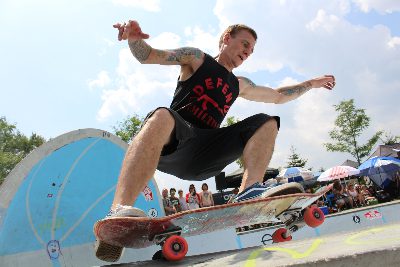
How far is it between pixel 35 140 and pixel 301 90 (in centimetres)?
5536

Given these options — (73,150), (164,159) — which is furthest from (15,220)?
(164,159)

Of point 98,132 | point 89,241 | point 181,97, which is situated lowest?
point 89,241

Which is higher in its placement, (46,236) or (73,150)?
(73,150)

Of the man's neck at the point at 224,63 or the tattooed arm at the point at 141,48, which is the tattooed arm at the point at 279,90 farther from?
the tattooed arm at the point at 141,48

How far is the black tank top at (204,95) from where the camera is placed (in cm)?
334

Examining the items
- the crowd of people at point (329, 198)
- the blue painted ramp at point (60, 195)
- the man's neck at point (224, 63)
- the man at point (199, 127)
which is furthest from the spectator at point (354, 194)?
the man's neck at point (224, 63)

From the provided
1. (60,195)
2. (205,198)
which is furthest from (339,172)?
(60,195)

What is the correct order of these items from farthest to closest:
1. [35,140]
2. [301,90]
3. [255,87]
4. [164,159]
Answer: [35,140] → [301,90] → [255,87] → [164,159]

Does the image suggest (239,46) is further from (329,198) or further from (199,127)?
(329,198)

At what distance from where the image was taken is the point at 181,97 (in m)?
3.39

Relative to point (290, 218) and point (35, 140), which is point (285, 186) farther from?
point (35, 140)

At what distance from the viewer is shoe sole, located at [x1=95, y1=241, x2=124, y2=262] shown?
2.36 metres

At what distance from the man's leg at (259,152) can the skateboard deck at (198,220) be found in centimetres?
27

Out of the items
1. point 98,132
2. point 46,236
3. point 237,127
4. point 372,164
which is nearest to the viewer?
point 237,127
